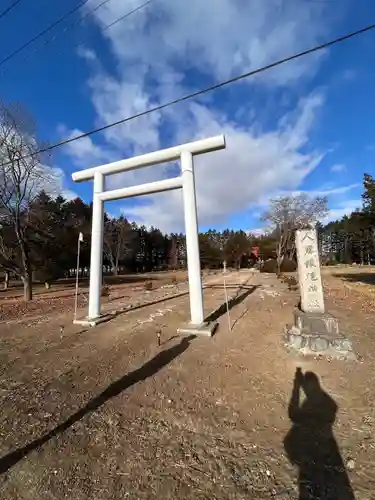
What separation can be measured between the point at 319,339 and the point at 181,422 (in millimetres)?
3419

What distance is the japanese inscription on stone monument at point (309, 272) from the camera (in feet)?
21.7

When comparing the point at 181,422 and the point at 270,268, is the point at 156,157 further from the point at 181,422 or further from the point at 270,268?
the point at 270,268

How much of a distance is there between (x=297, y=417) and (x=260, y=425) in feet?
1.65

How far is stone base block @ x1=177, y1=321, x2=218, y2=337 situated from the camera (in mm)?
6727

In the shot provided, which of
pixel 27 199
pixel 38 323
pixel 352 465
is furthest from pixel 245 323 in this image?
pixel 27 199

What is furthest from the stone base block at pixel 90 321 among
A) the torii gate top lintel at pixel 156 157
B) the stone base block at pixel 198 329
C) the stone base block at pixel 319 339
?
the stone base block at pixel 319 339

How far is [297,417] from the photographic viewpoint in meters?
3.37

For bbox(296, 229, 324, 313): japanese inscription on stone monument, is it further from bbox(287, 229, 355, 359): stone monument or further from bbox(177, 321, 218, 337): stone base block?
bbox(177, 321, 218, 337): stone base block

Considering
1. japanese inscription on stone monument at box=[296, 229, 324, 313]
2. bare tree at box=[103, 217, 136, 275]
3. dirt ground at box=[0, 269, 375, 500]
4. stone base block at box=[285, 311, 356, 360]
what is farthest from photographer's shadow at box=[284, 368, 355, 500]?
bare tree at box=[103, 217, 136, 275]

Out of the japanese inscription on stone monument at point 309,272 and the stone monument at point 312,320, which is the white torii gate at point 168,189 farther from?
the japanese inscription on stone monument at point 309,272

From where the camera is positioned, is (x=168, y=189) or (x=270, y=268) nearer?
(x=168, y=189)

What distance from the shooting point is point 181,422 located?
128 inches

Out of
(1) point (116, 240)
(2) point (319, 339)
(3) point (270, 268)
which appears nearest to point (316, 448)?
(2) point (319, 339)

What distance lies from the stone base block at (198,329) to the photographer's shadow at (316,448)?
2834 mm
